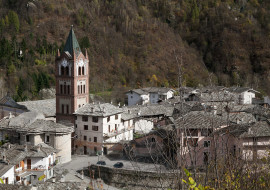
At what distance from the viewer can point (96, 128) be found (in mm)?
52500

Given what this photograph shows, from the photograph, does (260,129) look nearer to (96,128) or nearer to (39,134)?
(96,128)

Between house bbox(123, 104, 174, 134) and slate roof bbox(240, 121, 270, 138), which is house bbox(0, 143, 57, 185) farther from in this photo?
slate roof bbox(240, 121, 270, 138)

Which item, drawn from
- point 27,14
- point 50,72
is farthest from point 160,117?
point 27,14

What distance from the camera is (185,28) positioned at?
146 meters

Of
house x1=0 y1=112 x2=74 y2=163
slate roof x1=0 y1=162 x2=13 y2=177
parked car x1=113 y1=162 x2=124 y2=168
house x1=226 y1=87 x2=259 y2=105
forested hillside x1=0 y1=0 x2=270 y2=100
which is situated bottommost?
parked car x1=113 y1=162 x2=124 y2=168

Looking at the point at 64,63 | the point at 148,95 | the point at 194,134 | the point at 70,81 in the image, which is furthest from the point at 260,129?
the point at 148,95

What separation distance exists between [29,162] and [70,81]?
1644 centimetres

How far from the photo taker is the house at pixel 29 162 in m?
39.9

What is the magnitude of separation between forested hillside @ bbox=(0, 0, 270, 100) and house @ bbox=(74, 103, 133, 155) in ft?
122

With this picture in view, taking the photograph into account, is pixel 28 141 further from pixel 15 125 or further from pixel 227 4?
pixel 227 4

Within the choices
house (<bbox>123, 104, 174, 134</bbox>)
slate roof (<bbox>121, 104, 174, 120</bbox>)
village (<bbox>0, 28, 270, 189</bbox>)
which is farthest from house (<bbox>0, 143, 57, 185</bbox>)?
slate roof (<bbox>121, 104, 174, 120</bbox>)

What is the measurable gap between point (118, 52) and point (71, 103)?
72.7 m

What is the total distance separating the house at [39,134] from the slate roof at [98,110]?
394cm

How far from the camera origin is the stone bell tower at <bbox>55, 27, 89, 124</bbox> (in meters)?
55.4
